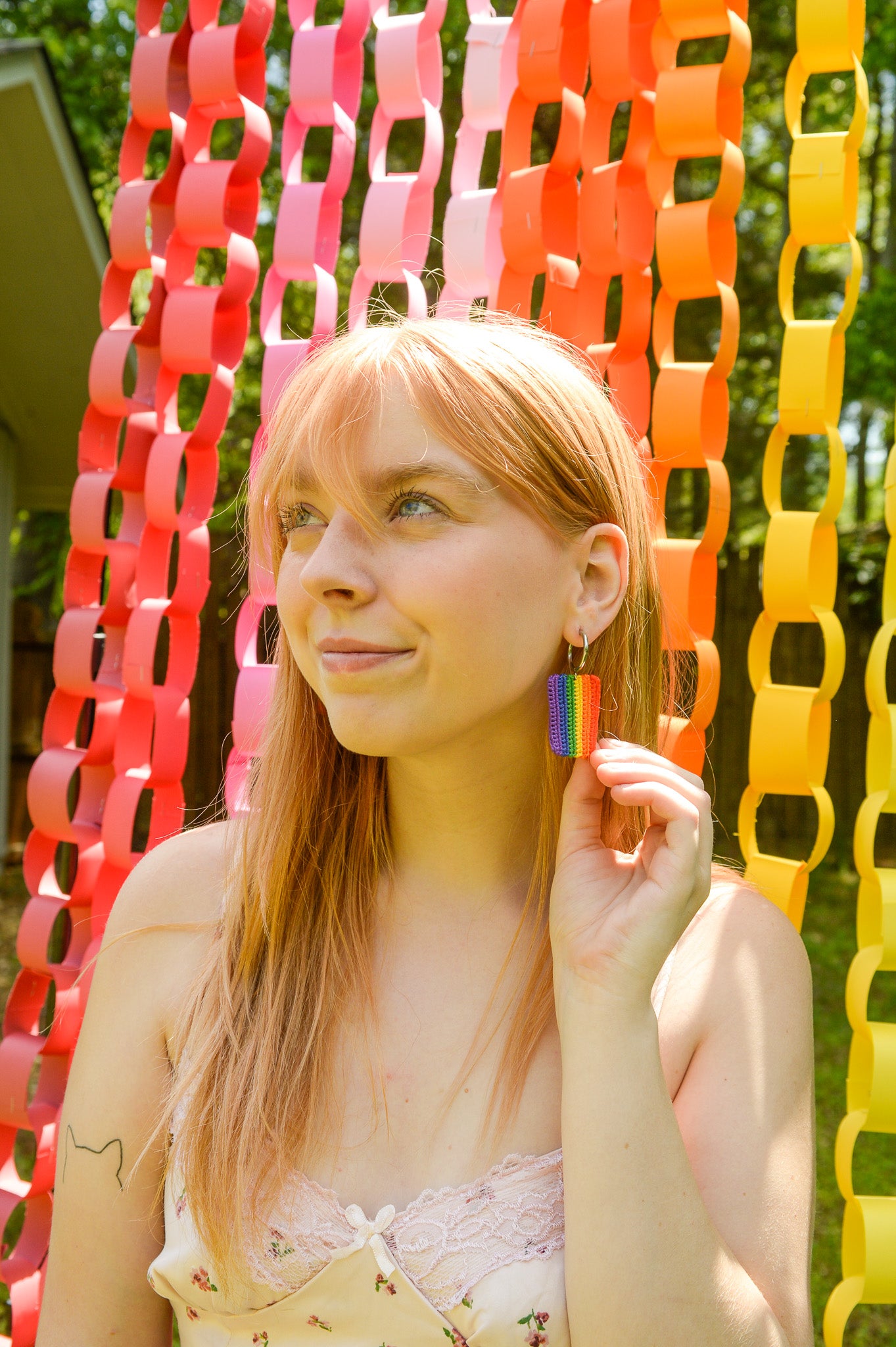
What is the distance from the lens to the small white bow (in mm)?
1307

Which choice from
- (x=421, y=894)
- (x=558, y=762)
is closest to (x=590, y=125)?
(x=558, y=762)

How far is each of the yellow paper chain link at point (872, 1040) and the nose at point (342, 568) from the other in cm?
64

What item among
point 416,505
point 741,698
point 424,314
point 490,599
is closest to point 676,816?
point 490,599

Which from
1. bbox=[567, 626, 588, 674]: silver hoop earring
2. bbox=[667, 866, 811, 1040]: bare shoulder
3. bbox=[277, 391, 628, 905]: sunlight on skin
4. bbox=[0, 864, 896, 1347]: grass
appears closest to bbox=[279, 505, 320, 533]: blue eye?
bbox=[277, 391, 628, 905]: sunlight on skin

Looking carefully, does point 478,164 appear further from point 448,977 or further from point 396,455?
point 448,977

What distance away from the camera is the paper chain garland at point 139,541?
2.06 metres

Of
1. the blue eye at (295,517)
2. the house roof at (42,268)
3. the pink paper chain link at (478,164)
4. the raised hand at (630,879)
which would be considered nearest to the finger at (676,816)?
the raised hand at (630,879)

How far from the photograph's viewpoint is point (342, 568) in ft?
4.32

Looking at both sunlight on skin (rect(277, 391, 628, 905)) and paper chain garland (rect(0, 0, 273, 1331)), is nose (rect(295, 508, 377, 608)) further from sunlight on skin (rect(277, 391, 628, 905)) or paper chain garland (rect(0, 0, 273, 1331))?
paper chain garland (rect(0, 0, 273, 1331))

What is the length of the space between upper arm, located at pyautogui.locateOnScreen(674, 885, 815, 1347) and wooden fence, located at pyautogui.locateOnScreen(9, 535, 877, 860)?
215 inches

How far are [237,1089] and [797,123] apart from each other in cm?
152

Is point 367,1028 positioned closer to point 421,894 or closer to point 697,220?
point 421,894

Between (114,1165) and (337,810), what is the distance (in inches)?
20.0

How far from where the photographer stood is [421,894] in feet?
5.24
